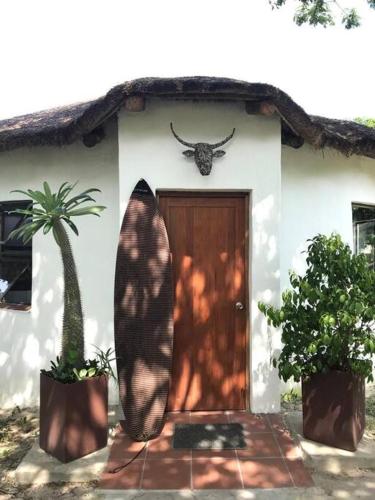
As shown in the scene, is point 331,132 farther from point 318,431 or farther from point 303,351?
point 318,431

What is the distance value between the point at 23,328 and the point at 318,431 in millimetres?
3216

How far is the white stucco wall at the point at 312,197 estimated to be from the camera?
15.4 ft

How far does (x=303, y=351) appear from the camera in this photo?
3426mm

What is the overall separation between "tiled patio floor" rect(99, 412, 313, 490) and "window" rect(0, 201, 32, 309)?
2.08 metres

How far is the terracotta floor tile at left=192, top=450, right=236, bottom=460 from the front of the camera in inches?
130

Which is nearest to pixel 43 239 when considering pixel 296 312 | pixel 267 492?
pixel 296 312

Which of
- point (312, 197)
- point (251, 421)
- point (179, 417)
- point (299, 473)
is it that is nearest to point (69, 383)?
point (179, 417)

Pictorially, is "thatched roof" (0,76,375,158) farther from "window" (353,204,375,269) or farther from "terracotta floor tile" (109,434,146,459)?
"terracotta floor tile" (109,434,146,459)

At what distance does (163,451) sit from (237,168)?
2.60 meters

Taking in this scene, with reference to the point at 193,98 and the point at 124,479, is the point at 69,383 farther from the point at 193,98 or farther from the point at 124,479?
the point at 193,98

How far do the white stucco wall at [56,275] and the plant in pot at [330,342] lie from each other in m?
1.83

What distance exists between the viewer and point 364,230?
5523mm

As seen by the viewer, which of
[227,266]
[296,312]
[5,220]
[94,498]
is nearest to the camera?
[94,498]

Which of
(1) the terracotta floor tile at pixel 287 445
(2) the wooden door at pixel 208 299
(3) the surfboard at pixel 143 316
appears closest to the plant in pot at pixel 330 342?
(1) the terracotta floor tile at pixel 287 445
